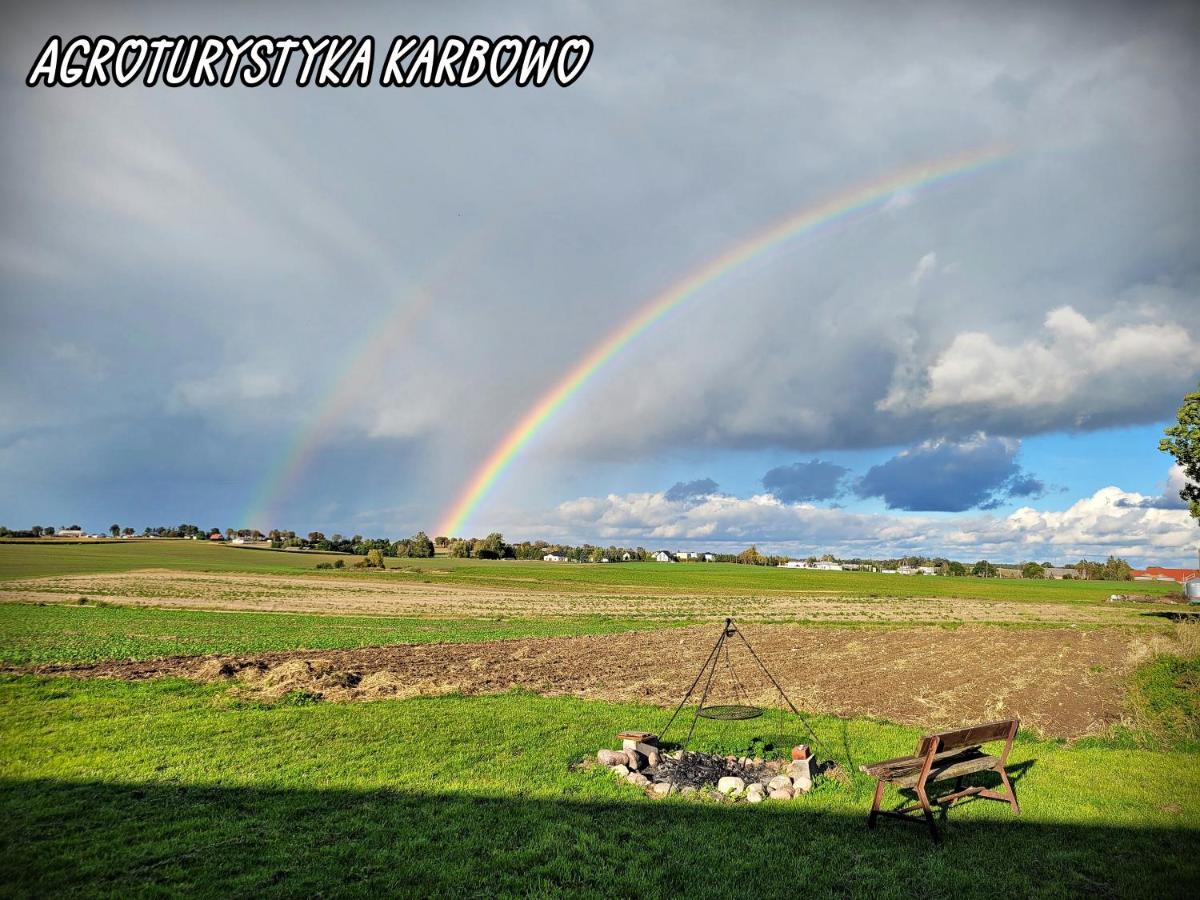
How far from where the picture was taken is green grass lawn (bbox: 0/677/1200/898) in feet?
23.2

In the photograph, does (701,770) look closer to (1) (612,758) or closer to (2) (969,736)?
(1) (612,758)

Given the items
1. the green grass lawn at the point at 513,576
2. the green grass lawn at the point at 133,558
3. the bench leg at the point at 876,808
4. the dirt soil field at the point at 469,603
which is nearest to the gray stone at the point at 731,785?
the bench leg at the point at 876,808

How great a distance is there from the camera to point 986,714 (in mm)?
15555

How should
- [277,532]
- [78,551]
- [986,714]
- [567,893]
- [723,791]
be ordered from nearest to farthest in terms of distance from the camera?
[567,893] → [723,791] → [986,714] → [78,551] → [277,532]

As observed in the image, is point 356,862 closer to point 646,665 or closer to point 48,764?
point 48,764

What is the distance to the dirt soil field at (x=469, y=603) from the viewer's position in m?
50.8

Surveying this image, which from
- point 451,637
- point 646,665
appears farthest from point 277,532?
point 646,665

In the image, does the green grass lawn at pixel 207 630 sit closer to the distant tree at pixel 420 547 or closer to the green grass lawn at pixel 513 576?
the green grass lawn at pixel 513 576

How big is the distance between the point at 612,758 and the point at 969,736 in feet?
17.4

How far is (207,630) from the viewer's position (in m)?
33.8

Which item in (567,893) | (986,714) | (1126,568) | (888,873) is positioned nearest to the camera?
(567,893)

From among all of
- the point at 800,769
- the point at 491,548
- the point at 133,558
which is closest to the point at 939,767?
the point at 800,769

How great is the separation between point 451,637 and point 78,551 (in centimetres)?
13490

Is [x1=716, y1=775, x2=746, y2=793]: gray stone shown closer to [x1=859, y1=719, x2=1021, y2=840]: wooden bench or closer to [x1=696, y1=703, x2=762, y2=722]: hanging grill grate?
[x1=696, y1=703, x2=762, y2=722]: hanging grill grate
